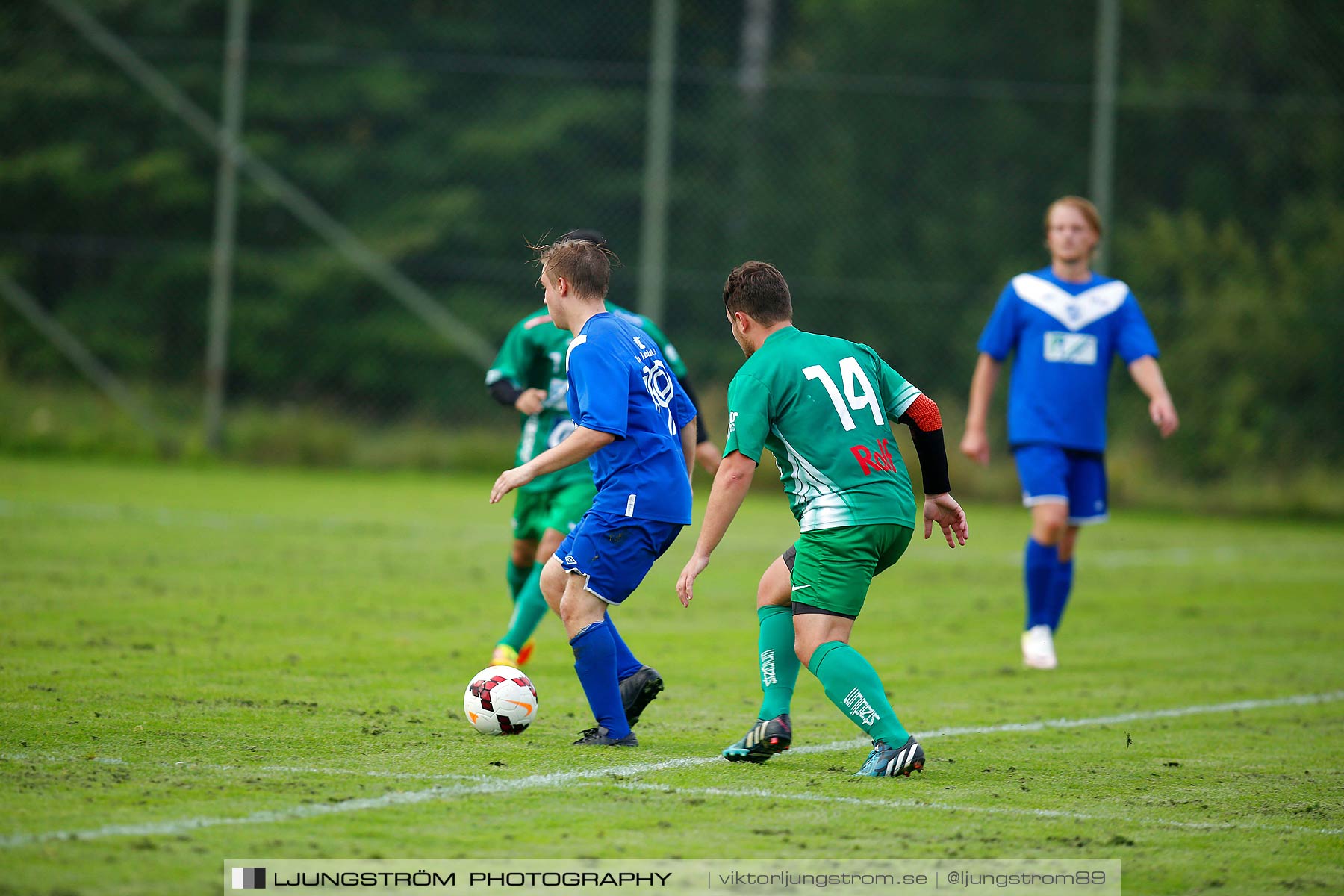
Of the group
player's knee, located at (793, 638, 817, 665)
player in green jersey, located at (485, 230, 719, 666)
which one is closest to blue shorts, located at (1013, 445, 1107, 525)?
player in green jersey, located at (485, 230, 719, 666)

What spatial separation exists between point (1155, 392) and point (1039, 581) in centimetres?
111

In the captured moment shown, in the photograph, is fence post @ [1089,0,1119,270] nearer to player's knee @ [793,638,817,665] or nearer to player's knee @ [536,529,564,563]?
player's knee @ [536,529,564,563]

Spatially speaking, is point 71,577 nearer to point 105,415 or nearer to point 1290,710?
point 1290,710

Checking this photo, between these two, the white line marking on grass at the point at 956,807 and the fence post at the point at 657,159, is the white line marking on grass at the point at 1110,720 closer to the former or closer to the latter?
the white line marking on grass at the point at 956,807

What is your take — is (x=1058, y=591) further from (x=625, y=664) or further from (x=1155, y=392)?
(x=625, y=664)

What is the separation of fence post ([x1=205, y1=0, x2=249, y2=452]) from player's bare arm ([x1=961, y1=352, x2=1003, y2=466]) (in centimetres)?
1158

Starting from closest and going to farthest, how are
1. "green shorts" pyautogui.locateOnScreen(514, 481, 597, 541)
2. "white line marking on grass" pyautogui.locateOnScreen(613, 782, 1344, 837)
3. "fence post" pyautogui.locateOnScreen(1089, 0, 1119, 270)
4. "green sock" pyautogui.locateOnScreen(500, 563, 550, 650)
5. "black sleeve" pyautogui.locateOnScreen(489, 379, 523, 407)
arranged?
"white line marking on grass" pyautogui.locateOnScreen(613, 782, 1344, 837) → "green sock" pyautogui.locateOnScreen(500, 563, 550, 650) → "green shorts" pyautogui.locateOnScreen(514, 481, 597, 541) → "black sleeve" pyautogui.locateOnScreen(489, 379, 523, 407) → "fence post" pyautogui.locateOnScreen(1089, 0, 1119, 270)

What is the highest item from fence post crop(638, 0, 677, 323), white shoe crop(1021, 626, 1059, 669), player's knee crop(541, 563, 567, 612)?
fence post crop(638, 0, 677, 323)

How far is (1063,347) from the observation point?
7957 millimetres

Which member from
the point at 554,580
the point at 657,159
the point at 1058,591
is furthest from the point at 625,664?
the point at 657,159

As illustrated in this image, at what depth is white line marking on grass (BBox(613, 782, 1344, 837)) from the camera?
423cm

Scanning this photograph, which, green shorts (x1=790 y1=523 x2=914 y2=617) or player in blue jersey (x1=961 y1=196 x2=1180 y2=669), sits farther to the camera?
player in blue jersey (x1=961 y1=196 x2=1180 y2=669)

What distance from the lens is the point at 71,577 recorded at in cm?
879

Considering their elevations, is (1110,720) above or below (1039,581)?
below
